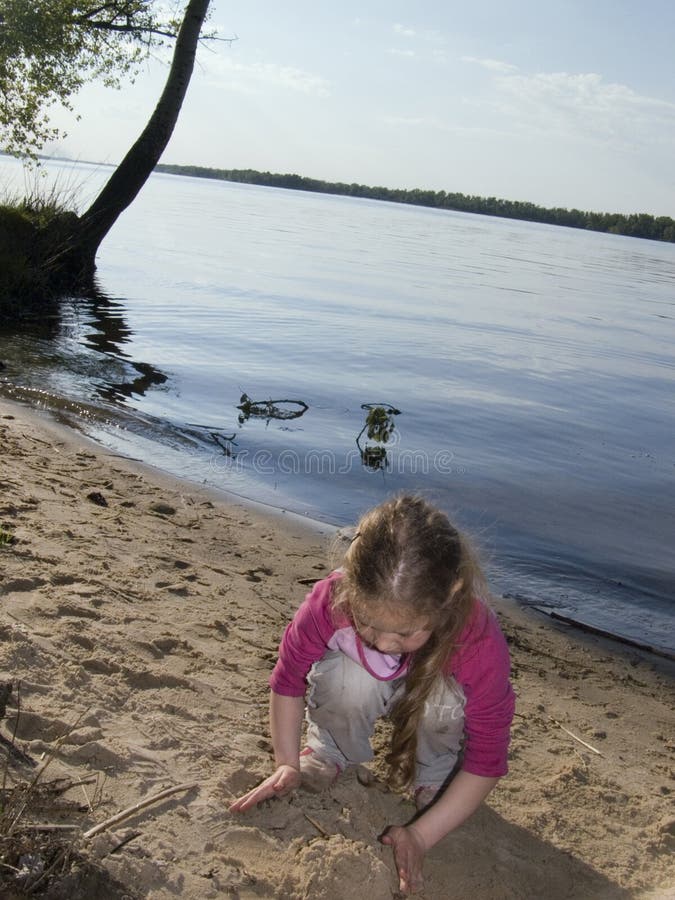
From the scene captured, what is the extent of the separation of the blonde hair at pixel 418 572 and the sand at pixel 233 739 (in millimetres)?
651

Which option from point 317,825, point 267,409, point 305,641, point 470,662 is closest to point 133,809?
point 317,825

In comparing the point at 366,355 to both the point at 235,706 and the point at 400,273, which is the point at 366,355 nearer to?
the point at 235,706

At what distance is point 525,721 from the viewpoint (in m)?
3.46

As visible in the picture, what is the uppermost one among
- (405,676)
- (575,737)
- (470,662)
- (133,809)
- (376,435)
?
(470,662)

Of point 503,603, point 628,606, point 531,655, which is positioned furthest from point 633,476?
point 531,655

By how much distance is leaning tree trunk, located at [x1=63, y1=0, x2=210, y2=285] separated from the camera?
14.2 meters

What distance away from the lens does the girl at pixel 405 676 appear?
7.45 feet

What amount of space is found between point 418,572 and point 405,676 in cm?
49

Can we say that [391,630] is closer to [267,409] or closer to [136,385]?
[267,409]

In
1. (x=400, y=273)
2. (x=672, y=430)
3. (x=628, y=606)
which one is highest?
(x=400, y=273)

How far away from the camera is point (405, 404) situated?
9.95 meters

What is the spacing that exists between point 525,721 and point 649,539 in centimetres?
349

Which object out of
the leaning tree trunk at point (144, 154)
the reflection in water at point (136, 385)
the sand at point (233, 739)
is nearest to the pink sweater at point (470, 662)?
the sand at point (233, 739)

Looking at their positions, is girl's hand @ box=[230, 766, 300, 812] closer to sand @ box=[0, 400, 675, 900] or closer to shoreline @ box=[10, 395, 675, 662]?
sand @ box=[0, 400, 675, 900]
